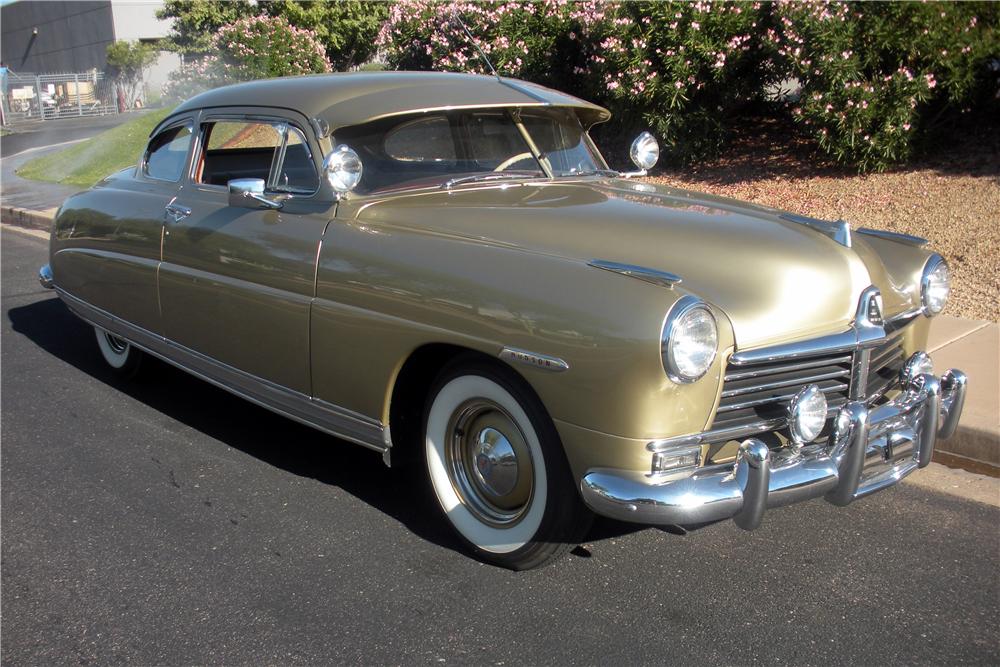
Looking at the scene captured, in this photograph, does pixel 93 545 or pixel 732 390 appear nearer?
pixel 732 390

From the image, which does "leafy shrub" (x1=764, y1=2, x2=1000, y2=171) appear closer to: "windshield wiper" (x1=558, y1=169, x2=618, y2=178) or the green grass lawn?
"windshield wiper" (x1=558, y1=169, x2=618, y2=178)

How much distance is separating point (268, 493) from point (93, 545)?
0.75 metres

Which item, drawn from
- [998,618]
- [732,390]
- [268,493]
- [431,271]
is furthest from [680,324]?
[268,493]

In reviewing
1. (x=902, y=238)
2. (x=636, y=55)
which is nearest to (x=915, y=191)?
(x=636, y=55)

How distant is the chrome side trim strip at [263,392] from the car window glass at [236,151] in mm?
896

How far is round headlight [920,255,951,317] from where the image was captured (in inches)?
152

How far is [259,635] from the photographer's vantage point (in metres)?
3.11

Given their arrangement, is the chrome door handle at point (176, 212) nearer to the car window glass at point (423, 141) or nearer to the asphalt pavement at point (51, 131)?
the car window glass at point (423, 141)

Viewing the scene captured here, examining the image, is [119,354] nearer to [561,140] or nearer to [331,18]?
[561,140]

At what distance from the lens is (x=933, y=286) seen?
389cm

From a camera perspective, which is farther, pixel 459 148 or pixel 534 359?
pixel 459 148

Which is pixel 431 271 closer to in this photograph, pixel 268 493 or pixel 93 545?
pixel 268 493

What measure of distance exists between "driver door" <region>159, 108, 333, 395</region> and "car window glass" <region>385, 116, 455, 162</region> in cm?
36

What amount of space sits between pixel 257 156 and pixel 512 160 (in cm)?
180
